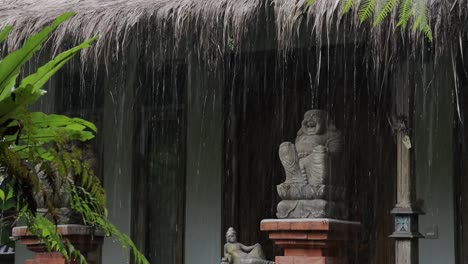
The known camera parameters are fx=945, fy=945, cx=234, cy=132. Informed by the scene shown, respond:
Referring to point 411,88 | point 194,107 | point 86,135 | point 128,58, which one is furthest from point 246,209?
point 86,135

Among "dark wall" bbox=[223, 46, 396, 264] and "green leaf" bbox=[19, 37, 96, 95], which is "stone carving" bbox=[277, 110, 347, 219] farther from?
"green leaf" bbox=[19, 37, 96, 95]

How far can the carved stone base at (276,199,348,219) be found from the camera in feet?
21.7

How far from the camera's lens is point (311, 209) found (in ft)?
21.8

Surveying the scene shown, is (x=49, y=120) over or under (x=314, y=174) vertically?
under

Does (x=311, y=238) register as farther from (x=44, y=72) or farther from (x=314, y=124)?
(x=44, y=72)

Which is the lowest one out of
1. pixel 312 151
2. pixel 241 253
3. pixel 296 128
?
pixel 241 253

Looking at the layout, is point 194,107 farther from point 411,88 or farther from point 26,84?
point 26,84

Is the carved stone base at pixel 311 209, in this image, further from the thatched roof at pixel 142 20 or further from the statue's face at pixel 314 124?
the thatched roof at pixel 142 20

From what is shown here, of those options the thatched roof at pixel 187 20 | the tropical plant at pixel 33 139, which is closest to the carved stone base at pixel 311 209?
the thatched roof at pixel 187 20

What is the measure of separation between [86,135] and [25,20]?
566cm

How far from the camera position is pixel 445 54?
21.8ft

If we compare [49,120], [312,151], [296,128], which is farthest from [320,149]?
[49,120]

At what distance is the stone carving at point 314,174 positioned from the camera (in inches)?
262

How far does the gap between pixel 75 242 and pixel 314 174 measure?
2.17 meters
